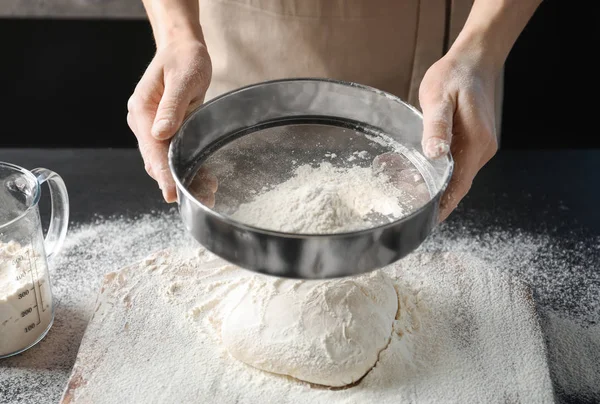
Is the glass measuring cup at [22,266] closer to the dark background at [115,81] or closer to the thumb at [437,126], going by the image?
the thumb at [437,126]

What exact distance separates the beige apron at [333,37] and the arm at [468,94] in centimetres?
20

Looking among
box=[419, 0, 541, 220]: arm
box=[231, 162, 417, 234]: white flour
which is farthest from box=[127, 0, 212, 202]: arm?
box=[419, 0, 541, 220]: arm

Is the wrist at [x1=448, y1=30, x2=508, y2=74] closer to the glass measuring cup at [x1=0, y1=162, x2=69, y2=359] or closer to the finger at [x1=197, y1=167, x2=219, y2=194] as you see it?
the finger at [x1=197, y1=167, x2=219, y2=194]

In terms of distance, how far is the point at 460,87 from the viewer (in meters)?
1.08

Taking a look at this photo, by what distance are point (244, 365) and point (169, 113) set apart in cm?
40

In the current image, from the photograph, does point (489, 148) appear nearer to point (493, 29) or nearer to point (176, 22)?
point (493, 29)

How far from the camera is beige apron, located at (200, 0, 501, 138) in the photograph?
1412mm

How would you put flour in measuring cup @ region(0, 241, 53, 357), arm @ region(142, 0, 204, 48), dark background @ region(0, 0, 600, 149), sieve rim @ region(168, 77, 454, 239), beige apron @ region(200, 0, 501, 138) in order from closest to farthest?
sieve rim @ region(168, 77, 454, 239), flour in measuring cup @ region(0, 241, 53, 357), arm @ region(142, 0, 204, 48), beige apron @ region(200, 0, 501, 138), dark background @ region(0, 0, 600, 149)

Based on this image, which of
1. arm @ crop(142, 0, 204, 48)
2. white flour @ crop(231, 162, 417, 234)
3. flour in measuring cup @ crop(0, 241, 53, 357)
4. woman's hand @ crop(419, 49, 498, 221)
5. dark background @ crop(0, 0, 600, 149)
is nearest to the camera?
white flour @ crop(231, 162, 417, 234)

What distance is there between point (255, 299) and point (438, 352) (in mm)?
303

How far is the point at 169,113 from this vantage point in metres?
0.98

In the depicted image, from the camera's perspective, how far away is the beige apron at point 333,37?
1.41m

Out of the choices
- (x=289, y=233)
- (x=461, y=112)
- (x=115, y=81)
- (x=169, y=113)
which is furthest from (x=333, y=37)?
(x=115, y=81)

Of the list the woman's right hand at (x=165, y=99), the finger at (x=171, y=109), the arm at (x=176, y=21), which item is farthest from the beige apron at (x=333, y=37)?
the finger at (x=171, y=109)
